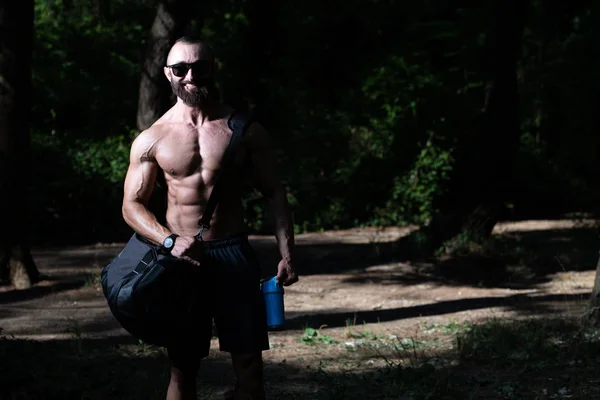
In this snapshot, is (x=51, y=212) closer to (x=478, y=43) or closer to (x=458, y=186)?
(x=458, y=186)

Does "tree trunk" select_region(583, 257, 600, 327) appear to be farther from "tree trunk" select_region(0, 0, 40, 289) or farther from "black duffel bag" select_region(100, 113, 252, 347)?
"tree trunk" select_region(0, 0, 40, 289)

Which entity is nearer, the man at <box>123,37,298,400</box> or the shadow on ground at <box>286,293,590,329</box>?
the man at <box>123,37,298,400</box>

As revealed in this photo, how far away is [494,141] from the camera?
1338cm

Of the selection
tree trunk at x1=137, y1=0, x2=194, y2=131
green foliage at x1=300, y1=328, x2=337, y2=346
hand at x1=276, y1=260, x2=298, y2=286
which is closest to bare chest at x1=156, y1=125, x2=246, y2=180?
hand at x1=276, y1=260, x2=298, y2=286

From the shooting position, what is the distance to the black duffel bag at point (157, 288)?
426 cm

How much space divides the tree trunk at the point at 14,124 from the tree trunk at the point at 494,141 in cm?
581

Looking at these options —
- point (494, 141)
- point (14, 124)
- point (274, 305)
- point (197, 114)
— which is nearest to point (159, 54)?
point (14, 124)

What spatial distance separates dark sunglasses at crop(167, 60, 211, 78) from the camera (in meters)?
4.44

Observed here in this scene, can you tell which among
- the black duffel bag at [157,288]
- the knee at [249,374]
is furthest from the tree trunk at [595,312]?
the black duffel bag at [157,288]

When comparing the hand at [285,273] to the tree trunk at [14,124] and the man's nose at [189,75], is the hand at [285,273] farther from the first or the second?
the tree trunk at [14,124]

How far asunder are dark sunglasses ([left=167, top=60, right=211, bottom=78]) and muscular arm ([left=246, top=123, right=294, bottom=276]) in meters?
0.35

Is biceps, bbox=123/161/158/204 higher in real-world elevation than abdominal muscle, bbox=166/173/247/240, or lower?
higher

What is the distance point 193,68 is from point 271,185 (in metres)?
0.66

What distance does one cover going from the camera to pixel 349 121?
17641 millimetres
